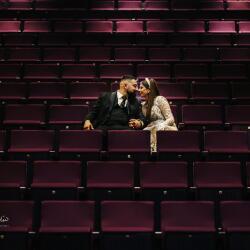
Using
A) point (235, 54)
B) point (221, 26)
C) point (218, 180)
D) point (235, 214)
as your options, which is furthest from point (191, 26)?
point (235, 214)

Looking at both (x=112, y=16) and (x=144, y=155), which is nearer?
(x=144, y=155)

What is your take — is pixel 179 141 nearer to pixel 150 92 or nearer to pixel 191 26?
pixel 150 92

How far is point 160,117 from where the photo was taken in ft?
4.05

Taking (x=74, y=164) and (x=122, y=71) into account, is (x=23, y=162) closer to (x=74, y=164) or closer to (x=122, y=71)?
(x=74, y=164)

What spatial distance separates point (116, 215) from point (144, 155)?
0.73 ft

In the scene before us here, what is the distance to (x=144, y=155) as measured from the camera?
1.13 metres

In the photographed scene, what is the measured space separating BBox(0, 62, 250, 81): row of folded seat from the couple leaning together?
0.35 m

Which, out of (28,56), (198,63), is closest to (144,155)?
(198,63)

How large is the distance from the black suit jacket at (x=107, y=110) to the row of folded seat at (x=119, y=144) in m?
0.07

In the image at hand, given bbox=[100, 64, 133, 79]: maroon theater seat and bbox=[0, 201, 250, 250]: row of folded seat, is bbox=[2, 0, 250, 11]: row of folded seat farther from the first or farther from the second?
bbox=[0, 201, 250, 250]: row of folded seat

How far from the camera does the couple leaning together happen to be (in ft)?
4.00

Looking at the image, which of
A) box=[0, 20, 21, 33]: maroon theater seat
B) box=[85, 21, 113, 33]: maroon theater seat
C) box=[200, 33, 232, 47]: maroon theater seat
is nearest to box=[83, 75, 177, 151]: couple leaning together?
box=[200, 33, 232, 47]: maroon theater seat

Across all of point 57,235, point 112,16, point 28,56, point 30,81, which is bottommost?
point 57,235

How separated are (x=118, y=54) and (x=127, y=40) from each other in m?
0.15
